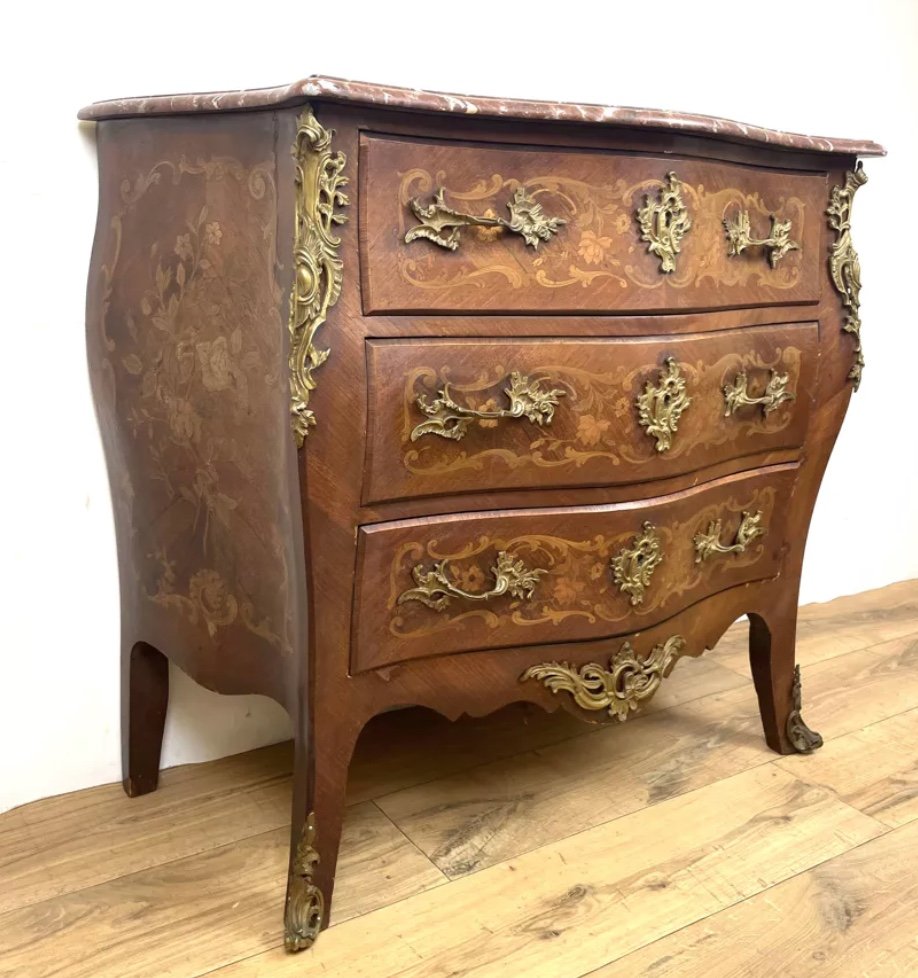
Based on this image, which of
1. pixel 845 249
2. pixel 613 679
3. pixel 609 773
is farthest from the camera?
pixel 609 773

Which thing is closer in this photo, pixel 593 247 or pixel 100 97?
pixel 593 247

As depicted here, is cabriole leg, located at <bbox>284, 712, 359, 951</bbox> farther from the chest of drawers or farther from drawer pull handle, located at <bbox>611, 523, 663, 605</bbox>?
drawer pull handle, located at <bbox>611, 523, 663, 605</bbox>

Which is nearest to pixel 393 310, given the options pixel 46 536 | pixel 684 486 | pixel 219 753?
pixel 684 486

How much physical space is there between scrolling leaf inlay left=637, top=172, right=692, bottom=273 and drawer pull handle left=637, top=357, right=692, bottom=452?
121 mm

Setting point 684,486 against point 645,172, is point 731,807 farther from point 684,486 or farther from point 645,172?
point 645,172

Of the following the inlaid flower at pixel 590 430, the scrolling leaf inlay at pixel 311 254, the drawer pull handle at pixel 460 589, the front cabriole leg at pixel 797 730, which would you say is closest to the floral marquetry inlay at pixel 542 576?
the drawer pull handle at pixel 460 589

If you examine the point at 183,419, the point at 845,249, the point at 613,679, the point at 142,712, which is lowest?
the point at 142,712

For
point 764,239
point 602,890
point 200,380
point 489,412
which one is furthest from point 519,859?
point 764,239

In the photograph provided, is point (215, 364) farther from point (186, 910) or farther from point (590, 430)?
point (186, 910)

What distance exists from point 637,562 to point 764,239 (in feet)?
1.46

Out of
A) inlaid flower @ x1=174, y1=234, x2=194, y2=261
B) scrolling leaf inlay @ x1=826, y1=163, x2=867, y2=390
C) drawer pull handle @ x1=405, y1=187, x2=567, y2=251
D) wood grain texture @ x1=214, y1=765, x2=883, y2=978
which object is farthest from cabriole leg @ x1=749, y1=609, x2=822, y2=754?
inlaid flower @ x1=174, y1=234, x2=194, y2=261

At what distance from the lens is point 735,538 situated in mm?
1390

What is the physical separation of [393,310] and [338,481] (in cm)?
18

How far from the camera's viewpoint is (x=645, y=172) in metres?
1.11
